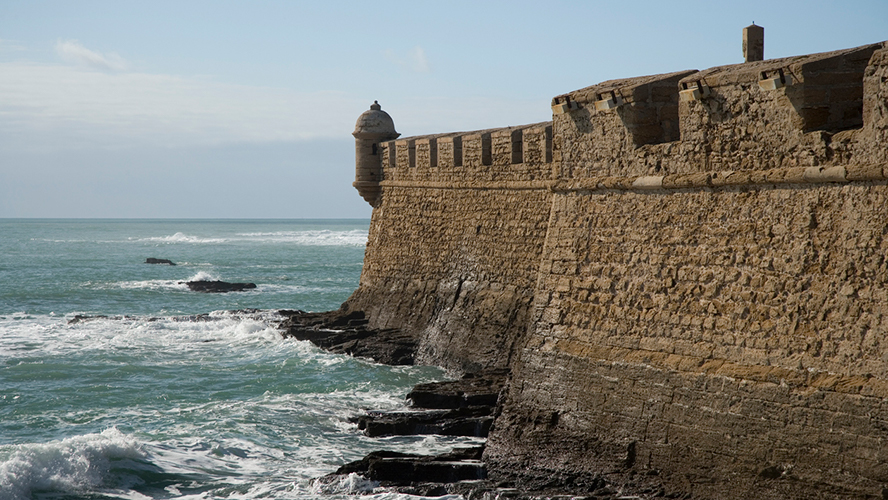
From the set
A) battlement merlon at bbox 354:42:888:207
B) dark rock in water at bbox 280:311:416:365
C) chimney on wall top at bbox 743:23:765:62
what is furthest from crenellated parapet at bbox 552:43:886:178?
dark rock in water at bbox 280:311:416:365

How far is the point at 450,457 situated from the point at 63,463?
4434 mm

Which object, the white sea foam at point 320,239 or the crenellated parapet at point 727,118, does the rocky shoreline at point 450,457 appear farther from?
the white sea foam at point 320,239

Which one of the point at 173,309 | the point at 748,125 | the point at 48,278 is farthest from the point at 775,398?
the point at 48,278

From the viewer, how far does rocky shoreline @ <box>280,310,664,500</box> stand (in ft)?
26.9

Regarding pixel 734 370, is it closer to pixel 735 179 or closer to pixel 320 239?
pixel 735 179

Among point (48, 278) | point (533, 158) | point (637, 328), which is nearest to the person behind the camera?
point (637, 328)

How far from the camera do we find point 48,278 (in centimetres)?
4053

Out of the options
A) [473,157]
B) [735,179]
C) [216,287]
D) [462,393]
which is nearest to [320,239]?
[216,287]

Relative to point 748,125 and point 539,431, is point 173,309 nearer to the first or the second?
point 539,431

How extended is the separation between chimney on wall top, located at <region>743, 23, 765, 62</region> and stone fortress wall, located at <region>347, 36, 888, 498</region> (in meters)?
2.51

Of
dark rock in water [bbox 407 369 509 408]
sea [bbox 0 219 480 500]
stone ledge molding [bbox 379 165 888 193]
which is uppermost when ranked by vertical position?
stone ledge molding [bbox 379 165 888 193]

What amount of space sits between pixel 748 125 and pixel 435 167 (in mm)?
10214

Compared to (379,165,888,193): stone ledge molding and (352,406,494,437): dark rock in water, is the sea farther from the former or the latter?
(379,165,888,193): stone ledge molding

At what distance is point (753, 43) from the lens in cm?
1101
